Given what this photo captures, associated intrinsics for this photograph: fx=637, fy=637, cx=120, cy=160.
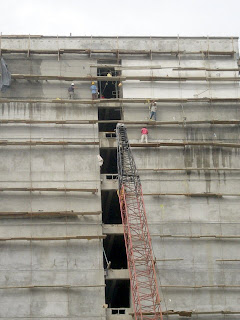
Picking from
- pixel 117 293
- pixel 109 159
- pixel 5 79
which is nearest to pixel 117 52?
pixel 109 159

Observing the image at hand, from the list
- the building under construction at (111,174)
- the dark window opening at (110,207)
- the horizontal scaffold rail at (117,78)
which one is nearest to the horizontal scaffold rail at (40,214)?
the building under construction at (111,174)

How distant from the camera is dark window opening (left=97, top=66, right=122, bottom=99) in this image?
174ft

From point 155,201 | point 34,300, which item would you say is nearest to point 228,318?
point 155,201

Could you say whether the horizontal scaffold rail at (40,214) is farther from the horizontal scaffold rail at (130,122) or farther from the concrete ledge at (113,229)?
the horizontal scaffold rail at (130,122)

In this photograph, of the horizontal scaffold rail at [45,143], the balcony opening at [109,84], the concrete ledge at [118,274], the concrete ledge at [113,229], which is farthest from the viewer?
the balcony opening at [109,84]

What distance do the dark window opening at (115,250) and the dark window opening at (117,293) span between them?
1.85 meters

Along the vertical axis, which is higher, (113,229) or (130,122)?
(130,122)

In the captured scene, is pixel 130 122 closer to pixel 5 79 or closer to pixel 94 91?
pixel 94 91

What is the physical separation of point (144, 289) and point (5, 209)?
1178 cm

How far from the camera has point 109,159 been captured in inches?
2090

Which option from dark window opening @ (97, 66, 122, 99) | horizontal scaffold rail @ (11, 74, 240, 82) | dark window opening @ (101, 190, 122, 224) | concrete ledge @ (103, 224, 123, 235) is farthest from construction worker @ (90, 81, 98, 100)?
concrete ledge @ (103, 224, 123, 235)

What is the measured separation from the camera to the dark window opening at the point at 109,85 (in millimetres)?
52947

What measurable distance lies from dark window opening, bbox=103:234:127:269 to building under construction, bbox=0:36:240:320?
18 cm

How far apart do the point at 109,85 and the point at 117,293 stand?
1783 centimetres
